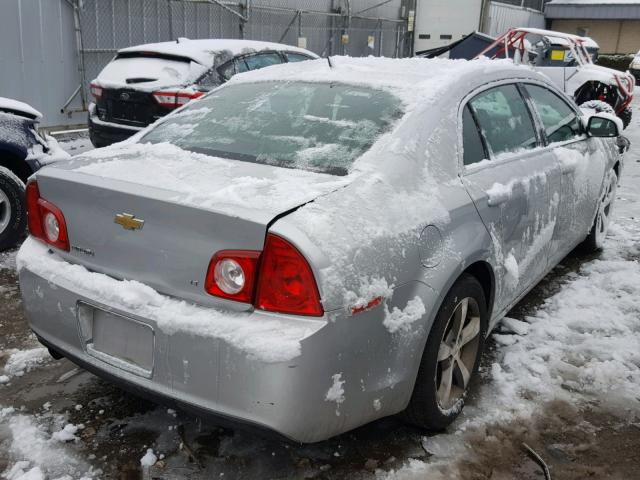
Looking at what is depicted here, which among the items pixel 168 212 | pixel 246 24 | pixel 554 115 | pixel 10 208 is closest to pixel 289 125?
pixel 168 212

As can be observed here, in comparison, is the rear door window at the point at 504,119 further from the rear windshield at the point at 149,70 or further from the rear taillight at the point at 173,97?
the rear windshield at the point at 149,70

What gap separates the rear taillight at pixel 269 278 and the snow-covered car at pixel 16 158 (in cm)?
345

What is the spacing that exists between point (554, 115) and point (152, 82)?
484 cm

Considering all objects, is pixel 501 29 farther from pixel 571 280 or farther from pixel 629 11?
pixel 571 280

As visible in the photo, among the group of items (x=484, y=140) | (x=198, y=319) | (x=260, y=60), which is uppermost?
(x=260, y=60)

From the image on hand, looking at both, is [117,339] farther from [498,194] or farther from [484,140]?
[484,140]

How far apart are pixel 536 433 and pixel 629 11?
3504cm

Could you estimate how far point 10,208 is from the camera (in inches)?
193

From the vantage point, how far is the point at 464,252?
262cm

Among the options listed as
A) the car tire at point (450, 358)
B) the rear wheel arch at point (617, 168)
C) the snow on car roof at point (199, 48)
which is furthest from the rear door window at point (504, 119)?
the snow on car roof at point (199, 48)

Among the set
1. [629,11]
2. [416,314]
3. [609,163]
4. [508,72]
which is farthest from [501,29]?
[416,314]

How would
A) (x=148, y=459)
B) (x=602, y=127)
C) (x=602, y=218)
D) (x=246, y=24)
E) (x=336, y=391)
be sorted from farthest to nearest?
(x=246, y=24) < (x=602, y=218) < (x=602, y=127) < (x=148, y=459) < (x=336, y=391)

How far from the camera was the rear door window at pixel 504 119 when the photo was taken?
315 centimetres

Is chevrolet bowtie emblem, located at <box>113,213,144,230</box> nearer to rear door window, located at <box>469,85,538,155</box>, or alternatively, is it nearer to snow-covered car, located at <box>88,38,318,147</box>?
rear door window, located at <box>469,85,538,155</box>
